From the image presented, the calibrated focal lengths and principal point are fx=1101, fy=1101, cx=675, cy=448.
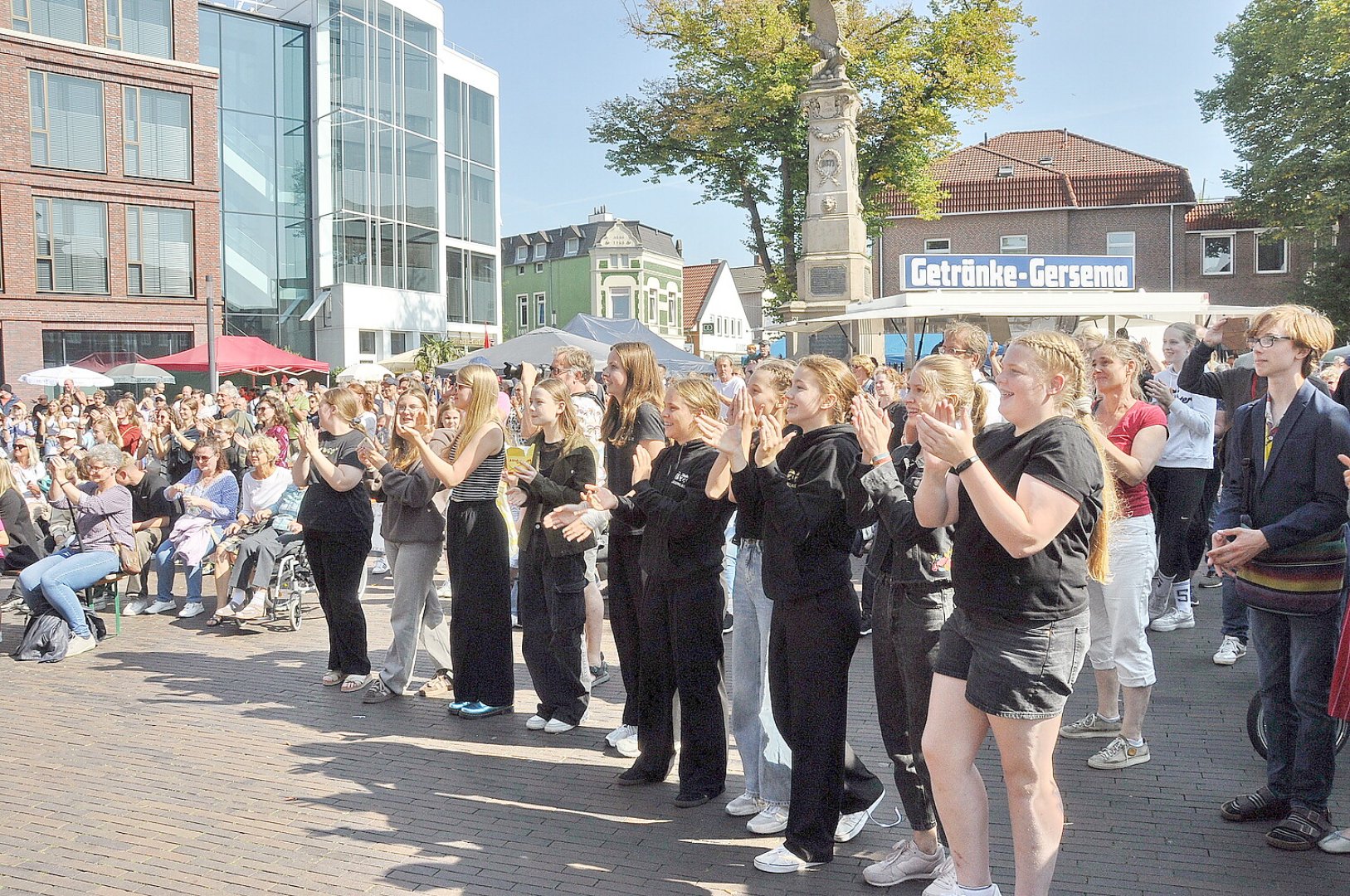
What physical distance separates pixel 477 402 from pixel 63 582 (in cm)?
426

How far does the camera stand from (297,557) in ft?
31.2

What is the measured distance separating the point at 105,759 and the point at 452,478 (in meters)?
2.39

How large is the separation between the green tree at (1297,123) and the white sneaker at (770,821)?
33.6 metres

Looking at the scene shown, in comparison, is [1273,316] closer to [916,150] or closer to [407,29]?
[916,150]

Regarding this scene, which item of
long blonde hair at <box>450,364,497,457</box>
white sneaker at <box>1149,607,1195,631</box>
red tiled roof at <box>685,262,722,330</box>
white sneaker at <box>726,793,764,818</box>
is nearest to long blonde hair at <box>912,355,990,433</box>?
white sneaker at <box>726,793,764,818</box>

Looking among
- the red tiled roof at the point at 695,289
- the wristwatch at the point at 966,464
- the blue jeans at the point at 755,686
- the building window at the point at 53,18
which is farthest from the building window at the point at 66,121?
the red tiled roof at the point at 695,289

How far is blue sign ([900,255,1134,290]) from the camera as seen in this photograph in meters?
21.5

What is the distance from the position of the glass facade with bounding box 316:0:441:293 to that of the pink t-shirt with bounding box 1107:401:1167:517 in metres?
38.6

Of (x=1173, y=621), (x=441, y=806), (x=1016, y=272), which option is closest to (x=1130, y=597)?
(x=1173, y=621)

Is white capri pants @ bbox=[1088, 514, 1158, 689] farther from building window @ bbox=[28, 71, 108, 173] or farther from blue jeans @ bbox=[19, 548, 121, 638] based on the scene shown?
building window @ bbox=[28, 71, 108, 173]

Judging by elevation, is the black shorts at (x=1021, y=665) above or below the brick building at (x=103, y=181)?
below

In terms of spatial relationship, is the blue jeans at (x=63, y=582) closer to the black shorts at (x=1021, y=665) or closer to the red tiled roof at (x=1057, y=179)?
the black shorts at (x=1021, y=665)

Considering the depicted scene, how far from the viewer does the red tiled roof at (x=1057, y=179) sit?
1708 inches

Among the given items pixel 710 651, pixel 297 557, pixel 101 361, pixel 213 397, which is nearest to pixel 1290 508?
pixel 710 651
